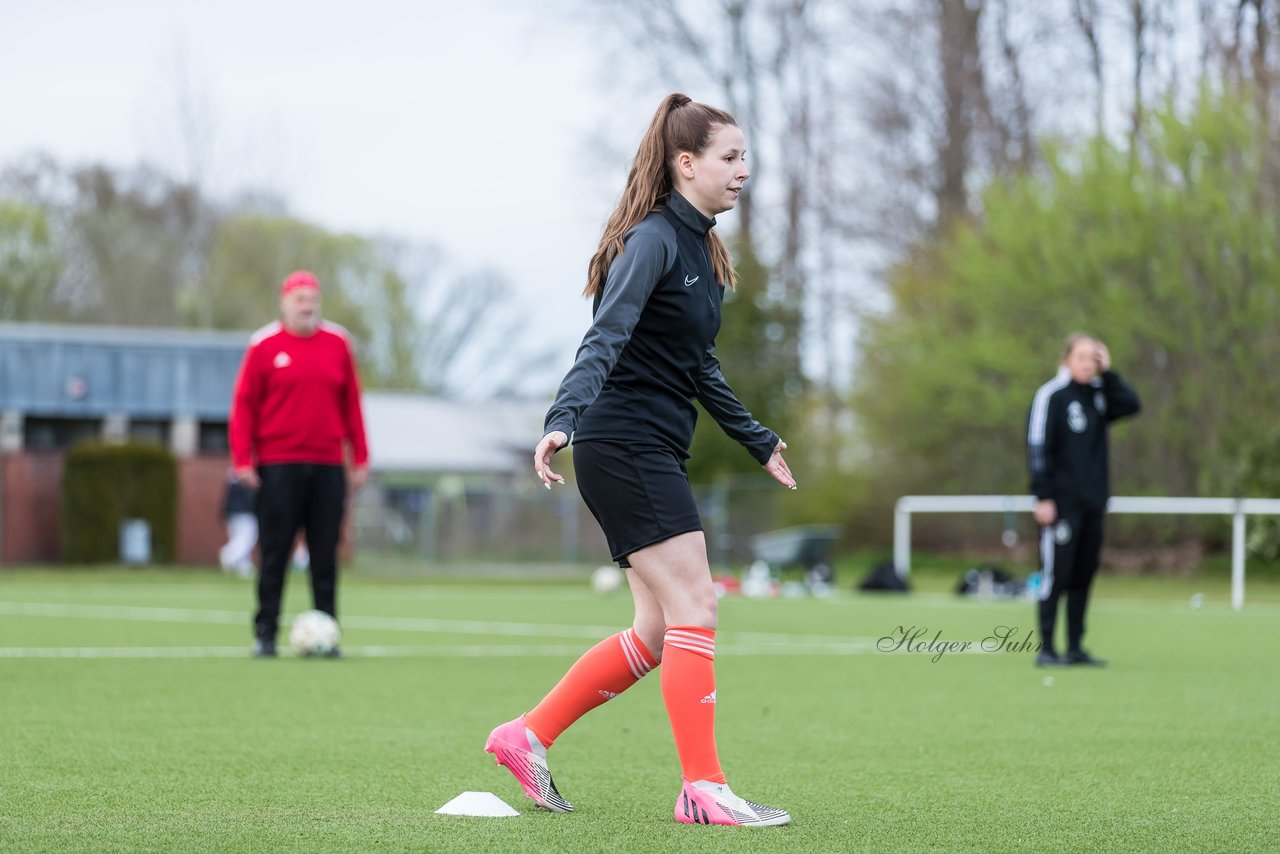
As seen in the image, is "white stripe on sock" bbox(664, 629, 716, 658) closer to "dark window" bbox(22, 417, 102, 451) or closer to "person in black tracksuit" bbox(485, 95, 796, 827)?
"person in black tracksuit" bbox(485, 95, 796, 827)

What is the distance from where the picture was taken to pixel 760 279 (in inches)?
1121

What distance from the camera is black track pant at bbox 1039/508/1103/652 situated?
9328mm

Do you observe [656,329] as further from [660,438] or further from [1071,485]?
[1071,485]

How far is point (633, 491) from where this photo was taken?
4273mm

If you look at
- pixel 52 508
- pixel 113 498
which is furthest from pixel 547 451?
pixel 52 508

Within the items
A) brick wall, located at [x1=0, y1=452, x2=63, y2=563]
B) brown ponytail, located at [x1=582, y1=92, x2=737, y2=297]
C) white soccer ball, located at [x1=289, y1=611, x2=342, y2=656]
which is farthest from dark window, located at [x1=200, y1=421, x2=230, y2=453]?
brown ponytail, located at [x1=582, y1=92, x2=737, y2=297]

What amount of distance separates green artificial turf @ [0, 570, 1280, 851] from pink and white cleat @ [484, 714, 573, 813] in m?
0.06

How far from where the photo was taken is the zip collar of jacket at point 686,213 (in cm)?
442

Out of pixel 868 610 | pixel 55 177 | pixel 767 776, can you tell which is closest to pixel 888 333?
pixel 868 610

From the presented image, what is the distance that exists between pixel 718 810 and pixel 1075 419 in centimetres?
571

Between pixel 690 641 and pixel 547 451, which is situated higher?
pixel 547 451

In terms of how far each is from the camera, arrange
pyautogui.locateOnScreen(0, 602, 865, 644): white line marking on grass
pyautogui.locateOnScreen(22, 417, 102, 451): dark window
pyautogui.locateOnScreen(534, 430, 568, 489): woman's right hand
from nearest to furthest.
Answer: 1. pyautogui.locateOnScreen(534, 430, 568, 489): woman's right hand
2. pyautogui.locateOnScreen(0, 602, 865, 644): white line marking on grass
3. pyautogui.locateOnScreen(22, 417, 102, 451): dark window

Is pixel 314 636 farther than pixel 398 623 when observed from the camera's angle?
No

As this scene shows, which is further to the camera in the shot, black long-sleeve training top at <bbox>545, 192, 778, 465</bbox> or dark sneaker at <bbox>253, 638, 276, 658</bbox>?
dark sneaker at <bbox>253, 638, 276, 658</bbox>
